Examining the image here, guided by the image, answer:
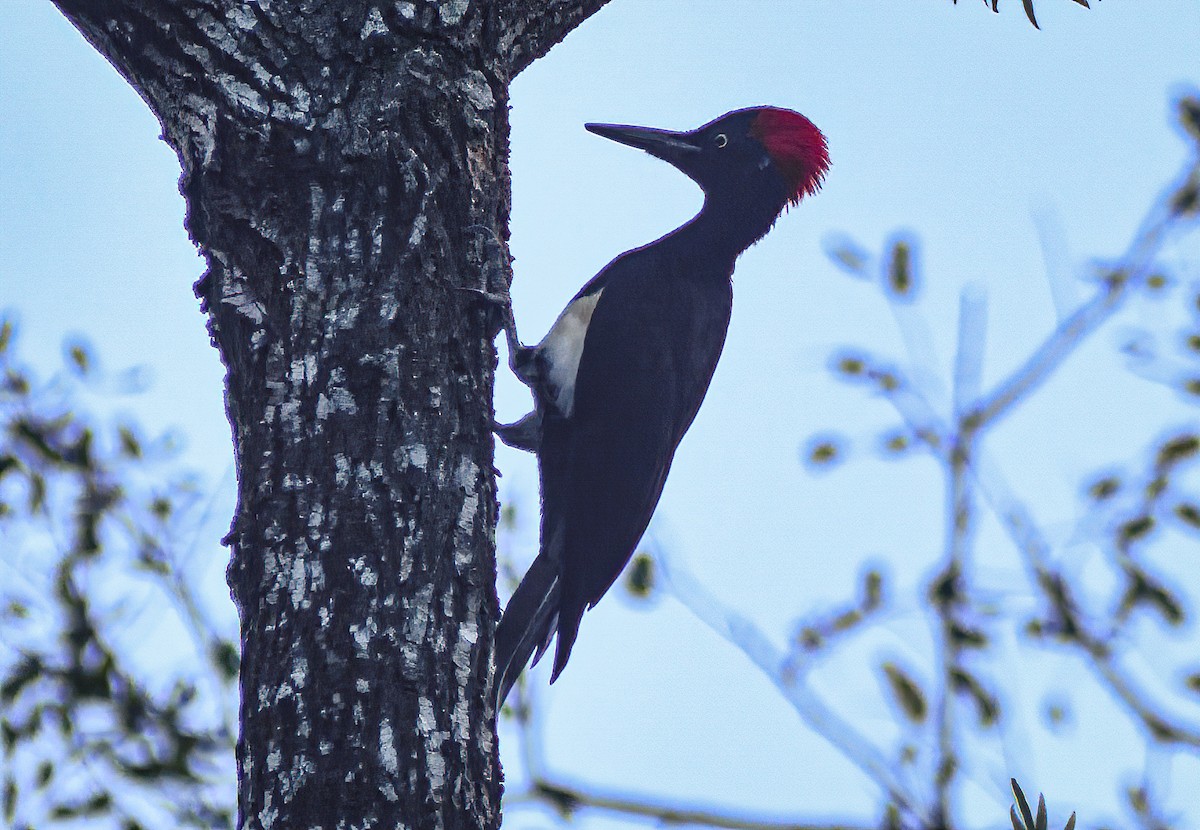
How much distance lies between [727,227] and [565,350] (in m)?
0.74

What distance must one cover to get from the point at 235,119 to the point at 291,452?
0.65m

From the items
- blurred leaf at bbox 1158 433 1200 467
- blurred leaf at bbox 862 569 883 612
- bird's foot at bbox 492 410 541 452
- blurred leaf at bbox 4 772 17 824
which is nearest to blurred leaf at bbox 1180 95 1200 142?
blurred leaf at bbox 1158 433 1200 467

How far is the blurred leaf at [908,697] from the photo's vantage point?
258 cm

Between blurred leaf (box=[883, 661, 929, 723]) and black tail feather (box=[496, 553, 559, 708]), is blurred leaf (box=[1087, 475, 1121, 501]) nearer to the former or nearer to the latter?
blurred leaf (box=[883, 661, 929, 723])

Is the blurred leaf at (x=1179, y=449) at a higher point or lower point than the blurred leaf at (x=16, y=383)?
lower

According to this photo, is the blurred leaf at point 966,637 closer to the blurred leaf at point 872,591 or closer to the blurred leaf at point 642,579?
the blurred leaf at point 872,591

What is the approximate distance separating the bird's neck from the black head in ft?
0.24

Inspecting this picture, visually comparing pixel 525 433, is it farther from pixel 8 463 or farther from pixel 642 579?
pixel 8 463

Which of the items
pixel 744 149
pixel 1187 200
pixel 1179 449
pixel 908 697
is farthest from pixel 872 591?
pixel 744 149

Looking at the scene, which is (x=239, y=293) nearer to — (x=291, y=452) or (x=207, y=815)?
(x=291, y=452)

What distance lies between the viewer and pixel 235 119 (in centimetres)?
237

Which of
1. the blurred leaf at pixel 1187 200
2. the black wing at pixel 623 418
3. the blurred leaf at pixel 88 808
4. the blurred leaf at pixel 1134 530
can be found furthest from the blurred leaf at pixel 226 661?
the blurred leaf at pixel 1187 200

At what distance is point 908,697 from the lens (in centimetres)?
259

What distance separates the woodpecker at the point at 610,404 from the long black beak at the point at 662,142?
0.38 metres
